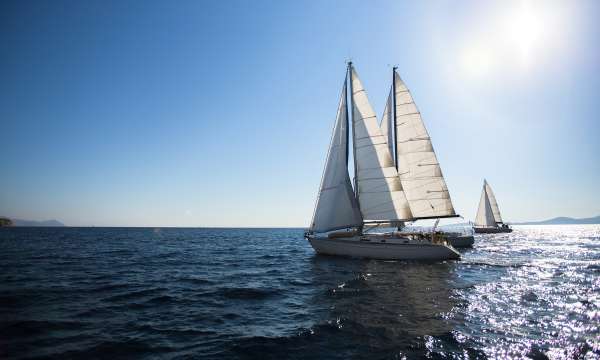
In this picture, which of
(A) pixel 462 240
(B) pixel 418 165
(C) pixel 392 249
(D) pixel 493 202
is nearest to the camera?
(C) pixel 392 249

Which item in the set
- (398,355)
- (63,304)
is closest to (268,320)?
(398,355)

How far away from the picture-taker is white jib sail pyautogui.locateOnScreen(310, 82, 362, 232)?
2688cm

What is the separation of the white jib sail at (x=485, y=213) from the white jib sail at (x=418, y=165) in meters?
52.6

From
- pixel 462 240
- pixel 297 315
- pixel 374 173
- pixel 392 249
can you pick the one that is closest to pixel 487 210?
pixel 462 240

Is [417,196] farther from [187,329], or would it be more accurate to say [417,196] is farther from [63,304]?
[63,304]

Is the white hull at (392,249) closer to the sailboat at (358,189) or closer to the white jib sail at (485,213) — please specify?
the sailboat at (358,189)

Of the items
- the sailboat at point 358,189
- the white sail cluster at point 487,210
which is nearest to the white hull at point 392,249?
the sailboat at point 358,189

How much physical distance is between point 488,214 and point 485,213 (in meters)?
0.71

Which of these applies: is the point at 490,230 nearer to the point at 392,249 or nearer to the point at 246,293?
the point at 392,249

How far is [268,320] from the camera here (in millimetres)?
10711

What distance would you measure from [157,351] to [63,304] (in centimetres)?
731

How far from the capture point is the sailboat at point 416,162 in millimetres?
30828

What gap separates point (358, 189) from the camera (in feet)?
90.3

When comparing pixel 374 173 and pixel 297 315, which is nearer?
pixel 297 315
